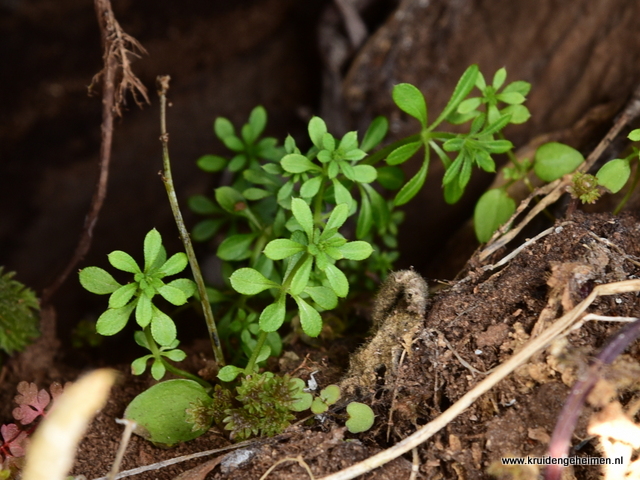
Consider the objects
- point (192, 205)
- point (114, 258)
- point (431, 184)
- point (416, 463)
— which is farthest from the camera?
point (431, 184)

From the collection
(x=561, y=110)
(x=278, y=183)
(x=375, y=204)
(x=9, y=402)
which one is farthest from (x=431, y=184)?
(x=9, y=402)

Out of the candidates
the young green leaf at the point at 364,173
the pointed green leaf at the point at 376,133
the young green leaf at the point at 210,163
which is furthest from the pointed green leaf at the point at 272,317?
the young green leaf at the point at 210,163

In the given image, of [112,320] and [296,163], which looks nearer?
[112,320]

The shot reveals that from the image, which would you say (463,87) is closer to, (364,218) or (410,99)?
(410,99)

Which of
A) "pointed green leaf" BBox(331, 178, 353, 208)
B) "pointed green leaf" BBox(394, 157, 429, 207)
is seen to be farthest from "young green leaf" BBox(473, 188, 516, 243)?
"pointed green leaf" BBox(331, 178, 353, 208)

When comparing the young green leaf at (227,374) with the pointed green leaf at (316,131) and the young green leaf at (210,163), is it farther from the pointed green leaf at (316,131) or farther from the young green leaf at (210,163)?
the young green leaf at (210,163)

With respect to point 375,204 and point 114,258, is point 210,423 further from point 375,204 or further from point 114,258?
point 375,204

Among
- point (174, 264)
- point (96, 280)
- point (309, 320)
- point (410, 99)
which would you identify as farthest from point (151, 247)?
point (410, 99)
